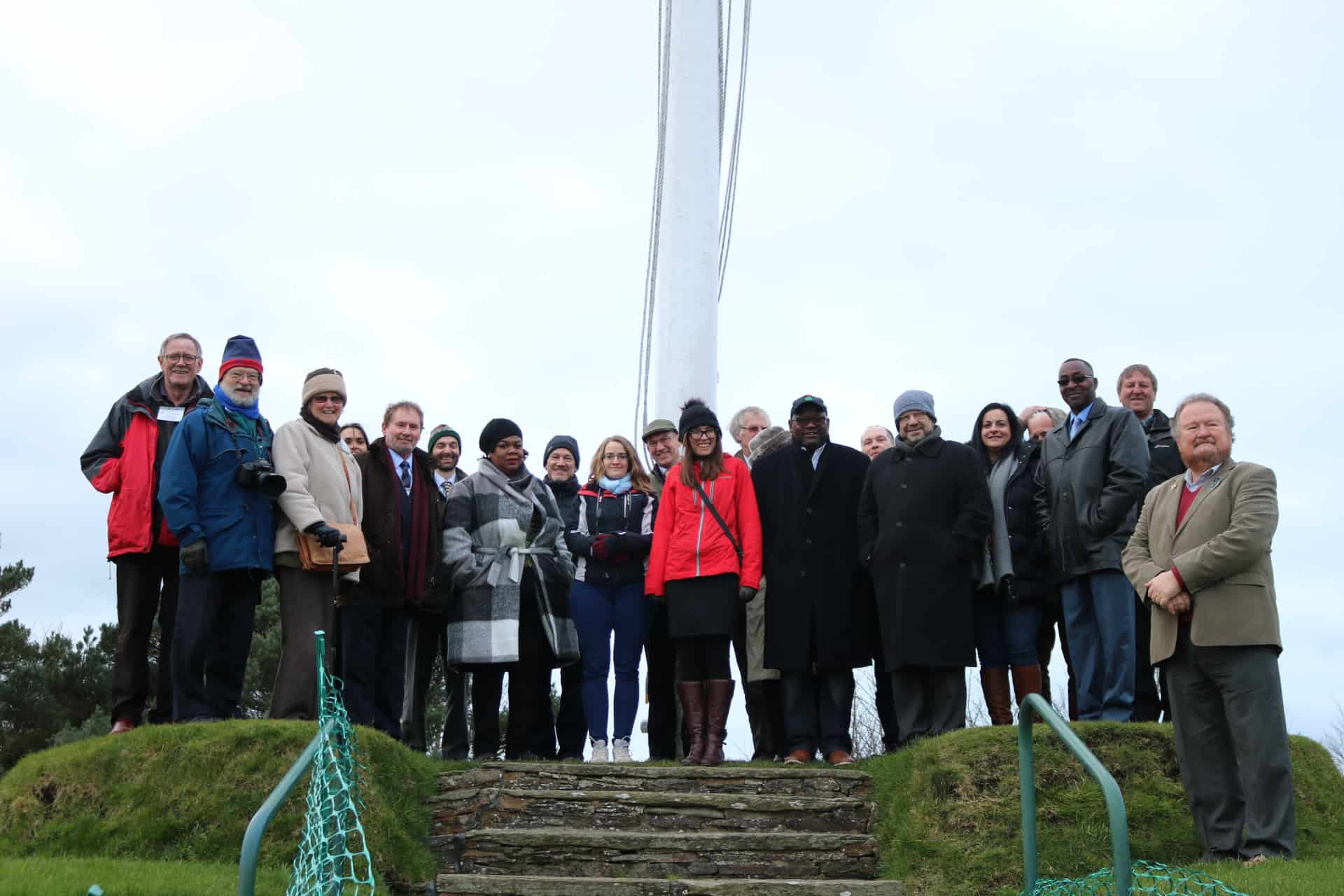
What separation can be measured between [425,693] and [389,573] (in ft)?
3.71

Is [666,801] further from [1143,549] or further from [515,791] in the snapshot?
[1143,549]

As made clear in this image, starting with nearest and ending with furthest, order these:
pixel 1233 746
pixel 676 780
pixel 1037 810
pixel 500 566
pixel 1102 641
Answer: pixel 1233 746 → pixel 1037 810 → pixel 676 780 → pixel 1102 641 → pixel 500 566

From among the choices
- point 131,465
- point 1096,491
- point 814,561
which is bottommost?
point 814,561

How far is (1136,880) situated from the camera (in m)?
5.54

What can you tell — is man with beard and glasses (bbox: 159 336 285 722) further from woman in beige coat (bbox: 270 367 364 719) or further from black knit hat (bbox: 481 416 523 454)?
black knit hat (bbox: 481 416 523 454)

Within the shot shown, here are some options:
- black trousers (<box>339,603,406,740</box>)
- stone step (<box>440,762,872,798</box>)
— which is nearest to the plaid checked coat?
black trousers (<box>339,603,406,740</box>)

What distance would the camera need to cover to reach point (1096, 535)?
308 inches

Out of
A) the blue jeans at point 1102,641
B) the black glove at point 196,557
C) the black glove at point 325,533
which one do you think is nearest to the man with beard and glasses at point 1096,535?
the blue jeans at point 1102,641

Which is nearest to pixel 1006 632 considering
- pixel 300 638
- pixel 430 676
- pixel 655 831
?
pixel 655 831

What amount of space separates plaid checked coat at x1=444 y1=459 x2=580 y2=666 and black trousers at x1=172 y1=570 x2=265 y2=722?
4.24 ft

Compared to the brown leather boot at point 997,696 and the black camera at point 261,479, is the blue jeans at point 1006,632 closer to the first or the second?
the brown leather boot at point 997,696

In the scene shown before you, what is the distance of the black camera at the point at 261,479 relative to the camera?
7.26 metres

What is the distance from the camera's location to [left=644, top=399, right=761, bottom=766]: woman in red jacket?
7.90 meters

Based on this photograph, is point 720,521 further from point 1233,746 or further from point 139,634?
point 139,634
